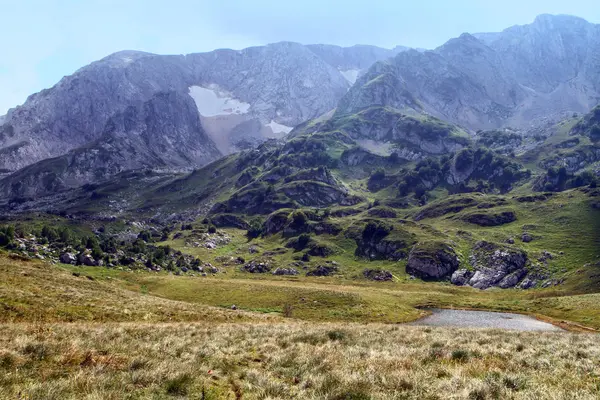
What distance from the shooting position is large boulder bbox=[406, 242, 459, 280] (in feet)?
484

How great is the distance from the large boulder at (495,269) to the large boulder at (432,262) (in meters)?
5.12

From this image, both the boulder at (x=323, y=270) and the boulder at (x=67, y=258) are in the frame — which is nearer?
the boulder at (x=67, y=258)

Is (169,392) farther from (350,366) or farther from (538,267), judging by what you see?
(538,267)

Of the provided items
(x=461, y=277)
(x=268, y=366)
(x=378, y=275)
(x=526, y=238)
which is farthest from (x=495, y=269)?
(x=268, y=366)

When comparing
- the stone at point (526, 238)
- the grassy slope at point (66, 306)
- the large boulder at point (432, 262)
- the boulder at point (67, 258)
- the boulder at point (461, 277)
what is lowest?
the boulder at point (461, 277)

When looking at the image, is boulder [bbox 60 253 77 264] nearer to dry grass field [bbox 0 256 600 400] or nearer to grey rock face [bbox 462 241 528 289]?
dry grass field [bbox 0 256 600 400]

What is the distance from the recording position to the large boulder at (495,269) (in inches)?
5276

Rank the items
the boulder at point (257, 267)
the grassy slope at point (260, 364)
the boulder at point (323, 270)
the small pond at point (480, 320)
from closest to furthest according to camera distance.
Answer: the grassy slope at point (260, 364)
the small pond at point (480, 320)
the boulder at point (323, 270)
the boulder at point (257, 267)

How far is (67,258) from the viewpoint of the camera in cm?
10269

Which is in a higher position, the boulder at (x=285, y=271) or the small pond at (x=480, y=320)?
the small pond at (x=480, y=320)

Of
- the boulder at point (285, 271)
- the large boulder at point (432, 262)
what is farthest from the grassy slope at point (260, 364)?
the large boulder at point (432, 262)

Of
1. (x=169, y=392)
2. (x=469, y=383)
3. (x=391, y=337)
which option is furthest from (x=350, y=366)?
(x=391, y=337)

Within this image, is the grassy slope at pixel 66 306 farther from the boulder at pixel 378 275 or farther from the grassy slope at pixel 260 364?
the boulder at pixel 378 275

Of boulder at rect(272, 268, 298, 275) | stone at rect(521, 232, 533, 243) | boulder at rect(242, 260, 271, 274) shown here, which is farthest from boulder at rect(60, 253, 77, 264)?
stone at rect(521, 232, 533, 243)
